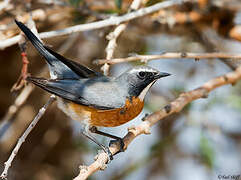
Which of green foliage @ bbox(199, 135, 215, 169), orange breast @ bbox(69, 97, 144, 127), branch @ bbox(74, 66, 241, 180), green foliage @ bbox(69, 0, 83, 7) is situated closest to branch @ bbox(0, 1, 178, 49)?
green foliage @ bbox(69, 0, 83, 7)

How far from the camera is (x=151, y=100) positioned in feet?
16.1

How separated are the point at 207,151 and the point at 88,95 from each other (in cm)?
149

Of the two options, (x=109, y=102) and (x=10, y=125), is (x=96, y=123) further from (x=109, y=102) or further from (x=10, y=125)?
(x=10, y=125)

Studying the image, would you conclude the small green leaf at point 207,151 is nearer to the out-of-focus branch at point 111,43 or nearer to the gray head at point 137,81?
the gray head at point 137,81

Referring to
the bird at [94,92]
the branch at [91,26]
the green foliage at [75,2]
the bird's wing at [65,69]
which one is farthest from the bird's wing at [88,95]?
the green foliage at [75,2]

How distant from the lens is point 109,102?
3.71 metres

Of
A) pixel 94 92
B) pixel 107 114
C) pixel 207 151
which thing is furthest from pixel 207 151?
pixel 94 92

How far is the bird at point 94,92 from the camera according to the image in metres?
3.65

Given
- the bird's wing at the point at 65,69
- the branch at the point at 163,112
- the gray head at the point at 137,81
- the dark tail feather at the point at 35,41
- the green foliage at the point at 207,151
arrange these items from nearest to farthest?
the branch at the point at 163,112 → the dark tail feather at the point at 35,41 → the bird's wing at the point at 65,69 → the gray head at the point at 137,81 → the green foliage at the point at 207,151

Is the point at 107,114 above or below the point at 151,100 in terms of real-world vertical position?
above

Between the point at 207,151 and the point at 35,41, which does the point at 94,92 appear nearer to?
the point at 35,41

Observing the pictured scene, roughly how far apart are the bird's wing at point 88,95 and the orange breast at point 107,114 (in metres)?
0.05

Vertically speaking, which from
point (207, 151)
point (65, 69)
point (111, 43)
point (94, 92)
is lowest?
point (207, 151)

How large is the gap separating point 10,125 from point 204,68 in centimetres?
250
